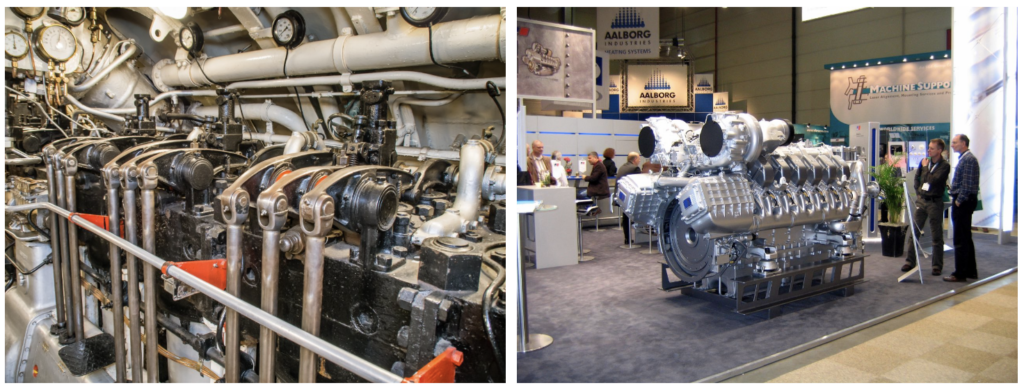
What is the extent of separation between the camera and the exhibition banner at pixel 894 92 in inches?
357

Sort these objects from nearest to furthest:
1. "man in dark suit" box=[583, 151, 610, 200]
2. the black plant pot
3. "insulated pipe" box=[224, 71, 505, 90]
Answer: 1. "insulated pipe" box=[224, 71, 505, 90]
2. the black plant pot
3. "man in dark suit" box=[583, 151, 610, 200]

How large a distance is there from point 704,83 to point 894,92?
5456mm

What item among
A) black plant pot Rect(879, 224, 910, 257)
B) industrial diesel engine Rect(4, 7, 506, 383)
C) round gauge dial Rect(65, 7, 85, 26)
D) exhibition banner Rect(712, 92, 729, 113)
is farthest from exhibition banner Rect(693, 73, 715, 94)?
round gauge dial Rect(65, 7, 85, 26)

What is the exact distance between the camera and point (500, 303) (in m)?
1.64

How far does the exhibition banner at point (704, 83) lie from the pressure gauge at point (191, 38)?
11770 millimetres

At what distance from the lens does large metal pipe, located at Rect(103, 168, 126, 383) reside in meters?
2.79

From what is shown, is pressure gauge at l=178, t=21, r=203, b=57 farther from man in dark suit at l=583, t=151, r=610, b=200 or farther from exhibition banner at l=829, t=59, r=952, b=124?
exhibition banner at l=829, t=59, r=952, b=124

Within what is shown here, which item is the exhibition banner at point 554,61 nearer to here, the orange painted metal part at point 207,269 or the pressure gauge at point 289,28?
the pressure gauge at point 289,28

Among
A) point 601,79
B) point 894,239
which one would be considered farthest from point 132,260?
point 601,79

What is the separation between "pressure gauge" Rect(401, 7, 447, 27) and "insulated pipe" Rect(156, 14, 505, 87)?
0.22 ft

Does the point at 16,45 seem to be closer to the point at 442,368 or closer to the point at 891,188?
the point at 442,368

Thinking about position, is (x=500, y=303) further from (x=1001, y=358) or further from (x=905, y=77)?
(x=905, y=77)

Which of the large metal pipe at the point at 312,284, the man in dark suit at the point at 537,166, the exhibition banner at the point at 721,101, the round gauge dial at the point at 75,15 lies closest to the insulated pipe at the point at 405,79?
the man in dark suit at the point at 537,166

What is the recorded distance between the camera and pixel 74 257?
3418 mm
